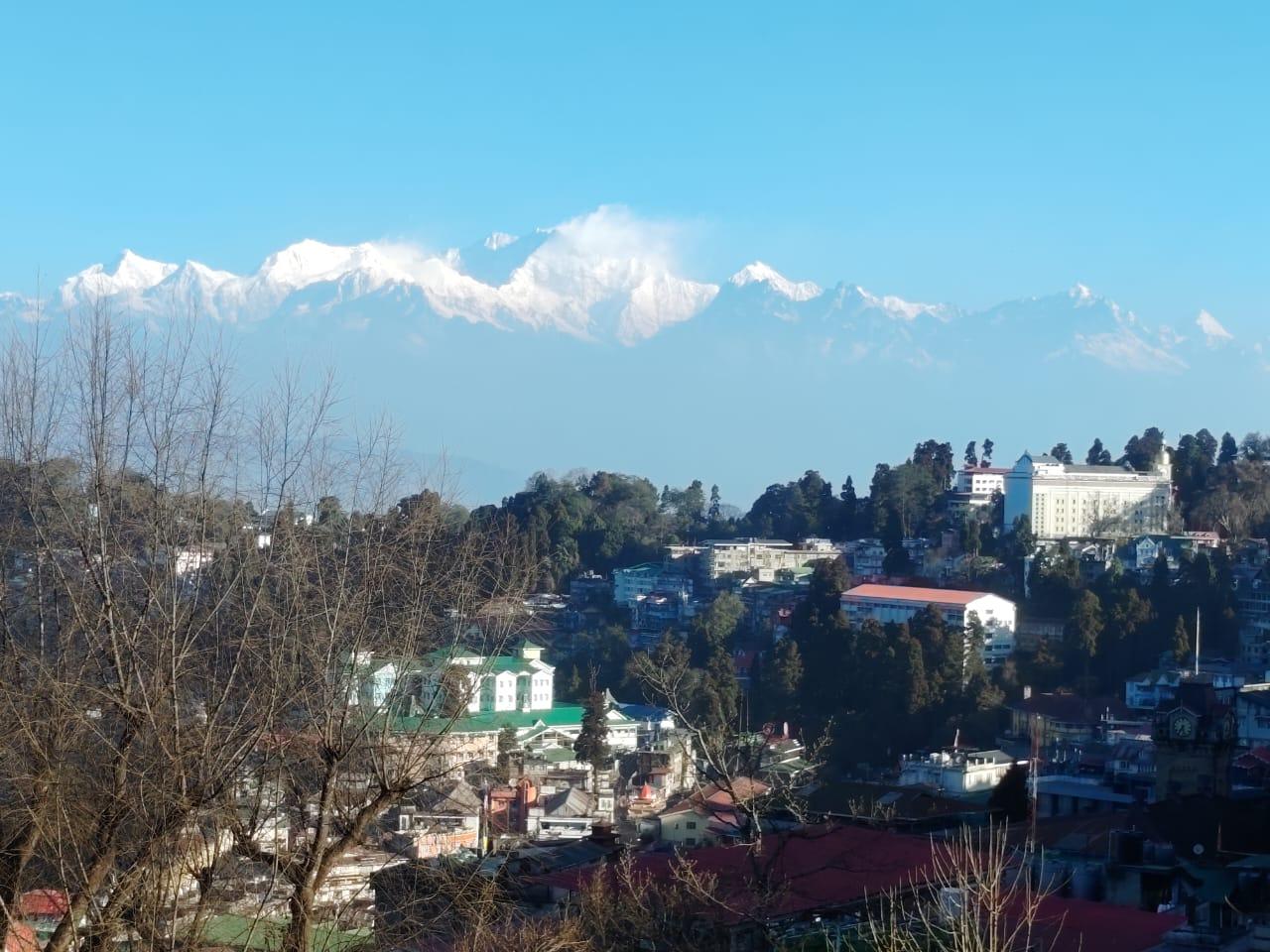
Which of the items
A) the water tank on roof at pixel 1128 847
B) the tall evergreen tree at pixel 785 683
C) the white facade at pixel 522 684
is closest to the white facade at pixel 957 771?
the tall evergreen tree at pixel 785 683

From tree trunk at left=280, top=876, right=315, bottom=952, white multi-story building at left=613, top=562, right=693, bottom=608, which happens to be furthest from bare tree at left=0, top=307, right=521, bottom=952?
white multi-story building at left=613, top=562, right=693, bottom=608

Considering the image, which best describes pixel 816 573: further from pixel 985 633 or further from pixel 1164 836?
pixel 1164 836

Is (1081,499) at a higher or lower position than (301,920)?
higher

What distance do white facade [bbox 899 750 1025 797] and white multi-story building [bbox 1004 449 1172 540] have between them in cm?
1651

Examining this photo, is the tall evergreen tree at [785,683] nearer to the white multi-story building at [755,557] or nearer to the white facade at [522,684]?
the white facade at [522,684]

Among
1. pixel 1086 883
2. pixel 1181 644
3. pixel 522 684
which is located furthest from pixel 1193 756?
pixel 522 684

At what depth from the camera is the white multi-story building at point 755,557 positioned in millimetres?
39594

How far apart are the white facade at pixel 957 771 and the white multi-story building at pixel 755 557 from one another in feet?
55.6

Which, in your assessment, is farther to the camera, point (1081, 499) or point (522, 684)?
point (1081, 499)

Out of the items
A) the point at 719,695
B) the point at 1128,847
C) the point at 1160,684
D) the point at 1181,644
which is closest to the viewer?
the point at 1128,847

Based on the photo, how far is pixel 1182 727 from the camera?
1677 cm

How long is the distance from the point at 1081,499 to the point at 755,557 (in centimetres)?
791

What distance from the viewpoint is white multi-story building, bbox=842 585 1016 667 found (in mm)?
29812

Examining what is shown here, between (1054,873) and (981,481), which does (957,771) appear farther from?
(981,481)
